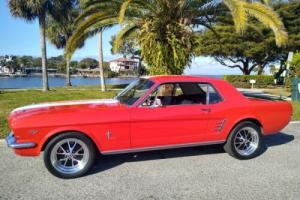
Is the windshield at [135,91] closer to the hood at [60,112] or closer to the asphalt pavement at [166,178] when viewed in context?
the hood at [60,112]

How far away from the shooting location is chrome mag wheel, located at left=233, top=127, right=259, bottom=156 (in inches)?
229

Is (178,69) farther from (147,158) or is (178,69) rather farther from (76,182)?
(76,182)

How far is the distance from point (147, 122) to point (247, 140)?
2039 mm

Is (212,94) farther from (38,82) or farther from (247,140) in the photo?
(38,82)

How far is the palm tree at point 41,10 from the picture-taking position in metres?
22.7

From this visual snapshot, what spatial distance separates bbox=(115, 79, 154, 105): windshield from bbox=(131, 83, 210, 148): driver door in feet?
0.53

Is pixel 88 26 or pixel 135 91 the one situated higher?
pixel 88 26

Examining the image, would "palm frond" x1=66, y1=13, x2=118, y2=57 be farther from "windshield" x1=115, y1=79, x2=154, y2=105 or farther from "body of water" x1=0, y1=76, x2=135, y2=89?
"body of water" x1=0, y1=76, x2=135, y2=89

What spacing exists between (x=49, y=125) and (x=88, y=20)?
27.0 ft

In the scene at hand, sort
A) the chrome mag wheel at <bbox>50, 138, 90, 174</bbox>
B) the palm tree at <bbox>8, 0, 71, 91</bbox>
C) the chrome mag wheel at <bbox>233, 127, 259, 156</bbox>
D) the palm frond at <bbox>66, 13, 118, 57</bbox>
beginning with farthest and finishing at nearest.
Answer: the palm tree at <bbox>8, 0, 71, 91</bbox>
the palm frond at <bbox>66, 13, 118, 57</bbox>
the chrome mag wheel at <bbox>233, 127, 259, 156</bbox>
the chrome mag wheel at <bbox>50, 138, 90, 174</bbox>

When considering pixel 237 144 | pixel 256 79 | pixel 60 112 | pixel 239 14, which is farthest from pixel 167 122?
pixel 256 79

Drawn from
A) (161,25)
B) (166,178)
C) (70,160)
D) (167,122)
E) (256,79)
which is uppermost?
(161,25)

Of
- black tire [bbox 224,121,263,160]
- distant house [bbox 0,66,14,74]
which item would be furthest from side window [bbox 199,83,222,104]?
distant house [bbox 0,66,14,74]

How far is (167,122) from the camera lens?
5.18 metres
